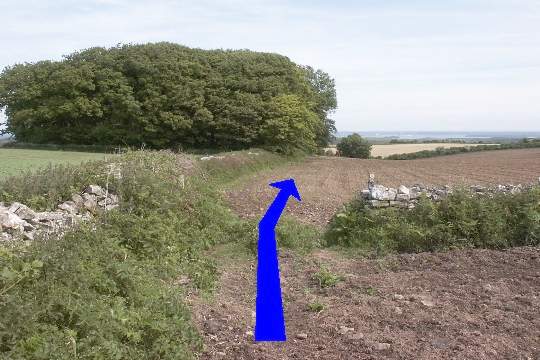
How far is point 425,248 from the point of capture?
373 inches

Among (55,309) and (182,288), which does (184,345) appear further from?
(182,288)

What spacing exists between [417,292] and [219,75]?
33590 millimetres

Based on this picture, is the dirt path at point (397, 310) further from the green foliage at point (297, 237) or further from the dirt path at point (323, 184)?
the dirt path at point (323, 184)

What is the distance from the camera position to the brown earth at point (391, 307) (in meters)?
5.26

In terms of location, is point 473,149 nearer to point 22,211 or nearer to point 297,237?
point 297,237

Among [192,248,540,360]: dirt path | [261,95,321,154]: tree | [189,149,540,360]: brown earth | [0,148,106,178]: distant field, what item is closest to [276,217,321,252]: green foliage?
[189,149,540,360]: brown earth

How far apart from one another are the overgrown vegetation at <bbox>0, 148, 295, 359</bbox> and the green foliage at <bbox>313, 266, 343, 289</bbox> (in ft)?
5.22

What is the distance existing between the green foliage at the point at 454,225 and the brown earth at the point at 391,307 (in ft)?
1.69

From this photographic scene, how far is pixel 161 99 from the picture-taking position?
37.7m

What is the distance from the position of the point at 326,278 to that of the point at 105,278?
329cm

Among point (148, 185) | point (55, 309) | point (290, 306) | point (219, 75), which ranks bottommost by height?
point (290, 306)

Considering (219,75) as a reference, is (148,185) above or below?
below

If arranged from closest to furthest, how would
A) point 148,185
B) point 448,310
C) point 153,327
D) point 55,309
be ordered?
1. point 55,309
2. point 153,327
3. point 448,310
4. point 148,185

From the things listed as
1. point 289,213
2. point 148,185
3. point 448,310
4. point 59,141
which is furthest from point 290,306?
point 59,141
